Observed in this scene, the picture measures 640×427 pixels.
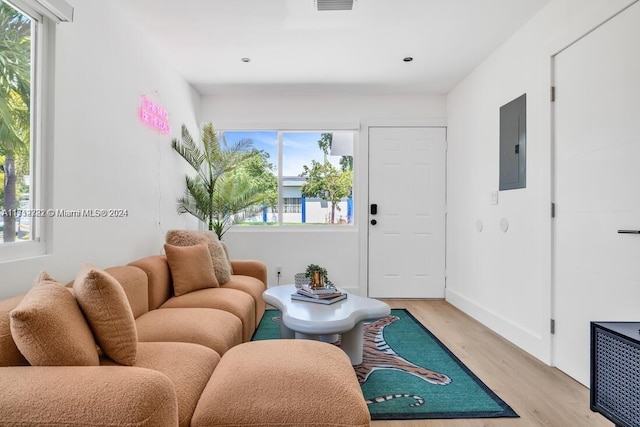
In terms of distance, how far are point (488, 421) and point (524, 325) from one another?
1.22 metres

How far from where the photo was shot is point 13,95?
1746mm

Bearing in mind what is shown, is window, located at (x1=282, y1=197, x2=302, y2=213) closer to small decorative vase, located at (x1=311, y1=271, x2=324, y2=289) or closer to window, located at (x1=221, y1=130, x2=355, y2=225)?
window, located at (x1=221, y1=130, x2=355, y2=225)

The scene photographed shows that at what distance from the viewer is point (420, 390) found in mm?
2057

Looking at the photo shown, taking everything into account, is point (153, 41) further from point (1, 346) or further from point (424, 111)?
point (424, 111)

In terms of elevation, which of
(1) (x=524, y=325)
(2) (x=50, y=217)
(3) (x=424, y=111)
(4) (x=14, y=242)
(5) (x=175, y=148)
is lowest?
(1) (x=524, y=325)

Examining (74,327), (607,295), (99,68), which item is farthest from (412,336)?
(99,68)

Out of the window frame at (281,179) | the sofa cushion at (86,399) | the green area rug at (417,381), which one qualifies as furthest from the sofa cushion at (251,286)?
the sofa cushion at (86,399)

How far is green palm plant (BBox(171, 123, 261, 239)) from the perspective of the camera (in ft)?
12.3

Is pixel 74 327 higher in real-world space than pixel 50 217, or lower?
lower

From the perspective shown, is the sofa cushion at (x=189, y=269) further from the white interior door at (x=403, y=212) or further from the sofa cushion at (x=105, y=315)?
the white interior door at (x=403, y=212)

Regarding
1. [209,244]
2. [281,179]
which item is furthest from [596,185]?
[281,179]

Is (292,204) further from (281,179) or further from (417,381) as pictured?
(417,381)

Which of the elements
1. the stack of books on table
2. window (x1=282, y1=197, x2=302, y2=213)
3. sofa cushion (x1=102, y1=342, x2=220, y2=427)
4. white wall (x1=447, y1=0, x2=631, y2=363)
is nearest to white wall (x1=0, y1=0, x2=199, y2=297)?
sofa cushion (x1=102, y1=342, x2=220, y2=427)

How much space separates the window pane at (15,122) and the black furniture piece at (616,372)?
2763 millimetres
